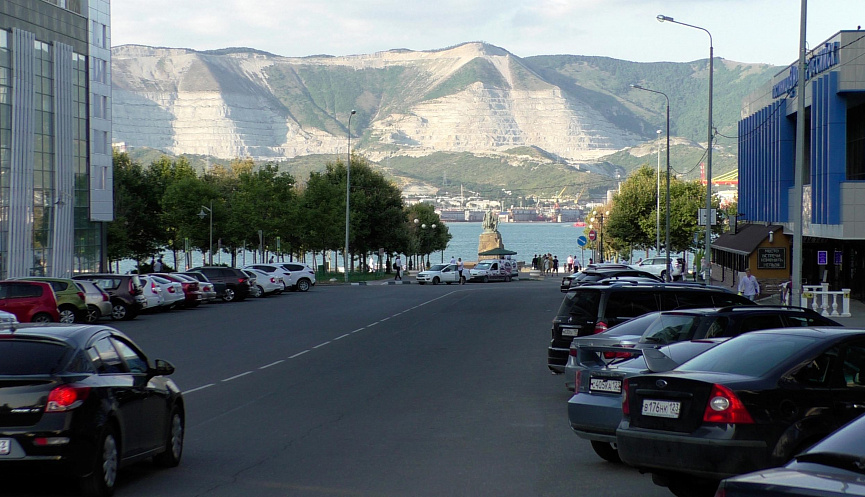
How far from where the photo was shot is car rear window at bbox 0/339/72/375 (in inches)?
319

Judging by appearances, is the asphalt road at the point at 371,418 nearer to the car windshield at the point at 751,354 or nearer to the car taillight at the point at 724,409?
the car windshield at the point at 751,354

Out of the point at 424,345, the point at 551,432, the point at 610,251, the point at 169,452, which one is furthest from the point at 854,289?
the point at 610,251

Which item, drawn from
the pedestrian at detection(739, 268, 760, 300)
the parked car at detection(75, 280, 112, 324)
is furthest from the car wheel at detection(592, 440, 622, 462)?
the pedestrian at detection(739, 268, 760, 300)

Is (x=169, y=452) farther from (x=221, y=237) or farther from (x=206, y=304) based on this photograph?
(x=221, y=237)

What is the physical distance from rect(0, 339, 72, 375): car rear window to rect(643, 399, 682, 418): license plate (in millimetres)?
4841

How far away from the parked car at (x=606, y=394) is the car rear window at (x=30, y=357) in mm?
4935

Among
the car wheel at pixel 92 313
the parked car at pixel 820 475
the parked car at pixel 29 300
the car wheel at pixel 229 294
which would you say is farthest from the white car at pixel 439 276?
the parked car at pixel 820 475

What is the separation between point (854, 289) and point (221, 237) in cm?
5265

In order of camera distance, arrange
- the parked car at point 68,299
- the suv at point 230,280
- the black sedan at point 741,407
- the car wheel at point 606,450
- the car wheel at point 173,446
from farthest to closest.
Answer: the suv at point 230,280, the parked car at point 68,299, the car wheel at point 606,450, the car wheel at point 173,446, the black sedan at point 741,407

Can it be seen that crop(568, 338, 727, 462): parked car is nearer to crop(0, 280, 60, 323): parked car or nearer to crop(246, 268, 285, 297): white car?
crop(0, 280, 60, 323): parked car

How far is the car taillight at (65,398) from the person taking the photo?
7.82m

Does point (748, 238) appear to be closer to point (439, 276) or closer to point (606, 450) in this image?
point (439, 276)

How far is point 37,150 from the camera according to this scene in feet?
180

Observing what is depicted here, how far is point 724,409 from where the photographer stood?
7.52 metres
